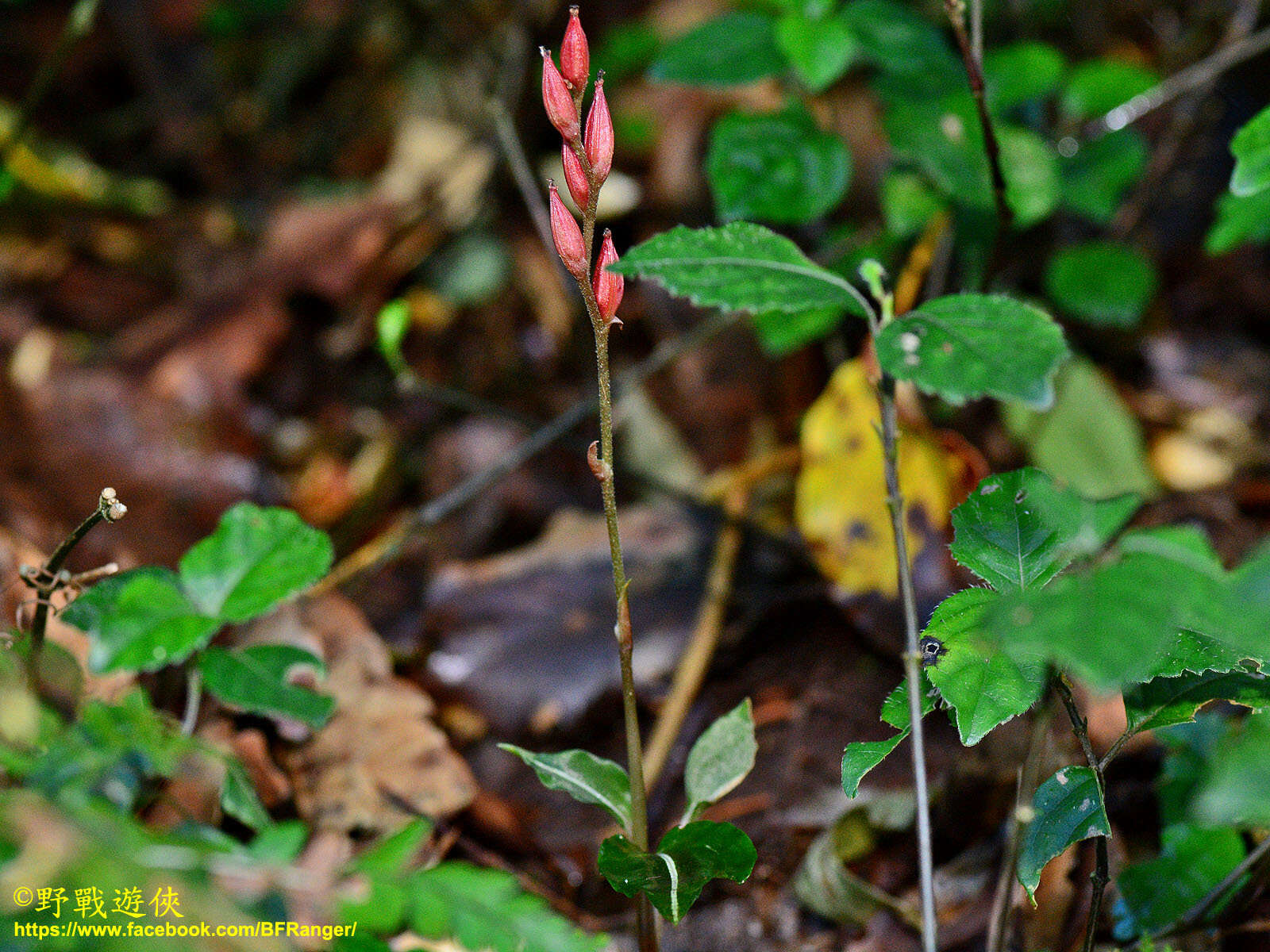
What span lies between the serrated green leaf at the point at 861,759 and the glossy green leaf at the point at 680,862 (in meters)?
0.13

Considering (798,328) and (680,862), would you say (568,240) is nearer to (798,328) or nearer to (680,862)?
(680,862)

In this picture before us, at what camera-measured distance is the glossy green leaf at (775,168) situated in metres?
1.98

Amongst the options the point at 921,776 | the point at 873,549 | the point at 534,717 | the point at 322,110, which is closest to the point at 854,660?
the point at 873,549

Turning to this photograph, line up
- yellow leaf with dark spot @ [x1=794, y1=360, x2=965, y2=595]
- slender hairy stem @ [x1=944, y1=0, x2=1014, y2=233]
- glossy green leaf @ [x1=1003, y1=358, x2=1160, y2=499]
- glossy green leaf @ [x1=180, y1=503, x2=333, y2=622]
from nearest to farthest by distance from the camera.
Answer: glossy green leaf @ [x1=180, y1=503, x2=333, y2=622] → slender hairy stem @ [x1=944, y1=0, x2=1014, y2=233] → yellow leaf with dark spot @ [x1=794, y1=360, x2=965, y2=595] → glossy green leaf @ [x1=1003, y1=358, x2=1160, y2=499]

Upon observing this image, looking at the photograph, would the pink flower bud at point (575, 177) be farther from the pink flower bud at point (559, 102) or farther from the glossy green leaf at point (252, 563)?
the glossy green leaf at point (252, 563)

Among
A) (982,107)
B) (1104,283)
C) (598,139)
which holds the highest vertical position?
(598,139)

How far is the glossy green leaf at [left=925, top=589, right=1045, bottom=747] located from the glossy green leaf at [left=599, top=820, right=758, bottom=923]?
286mm

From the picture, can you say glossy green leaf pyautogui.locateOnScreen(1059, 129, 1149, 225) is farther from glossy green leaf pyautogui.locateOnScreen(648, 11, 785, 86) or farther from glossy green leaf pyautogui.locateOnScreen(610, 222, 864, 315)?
glossy green leaf pyautogui.locateOnScreen(610, 222, 864, 315)

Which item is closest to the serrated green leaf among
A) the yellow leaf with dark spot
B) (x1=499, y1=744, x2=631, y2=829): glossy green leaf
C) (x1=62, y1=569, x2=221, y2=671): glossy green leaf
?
(x1=499, y1=744, x2=631, y2=829): glossy green leaf

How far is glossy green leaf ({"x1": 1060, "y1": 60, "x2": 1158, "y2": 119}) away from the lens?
2.42 meters

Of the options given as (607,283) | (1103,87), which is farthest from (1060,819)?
(1103,87)

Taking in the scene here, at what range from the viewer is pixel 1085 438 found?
2.54m

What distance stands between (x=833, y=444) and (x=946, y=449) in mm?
242

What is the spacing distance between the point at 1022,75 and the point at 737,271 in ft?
4.90
